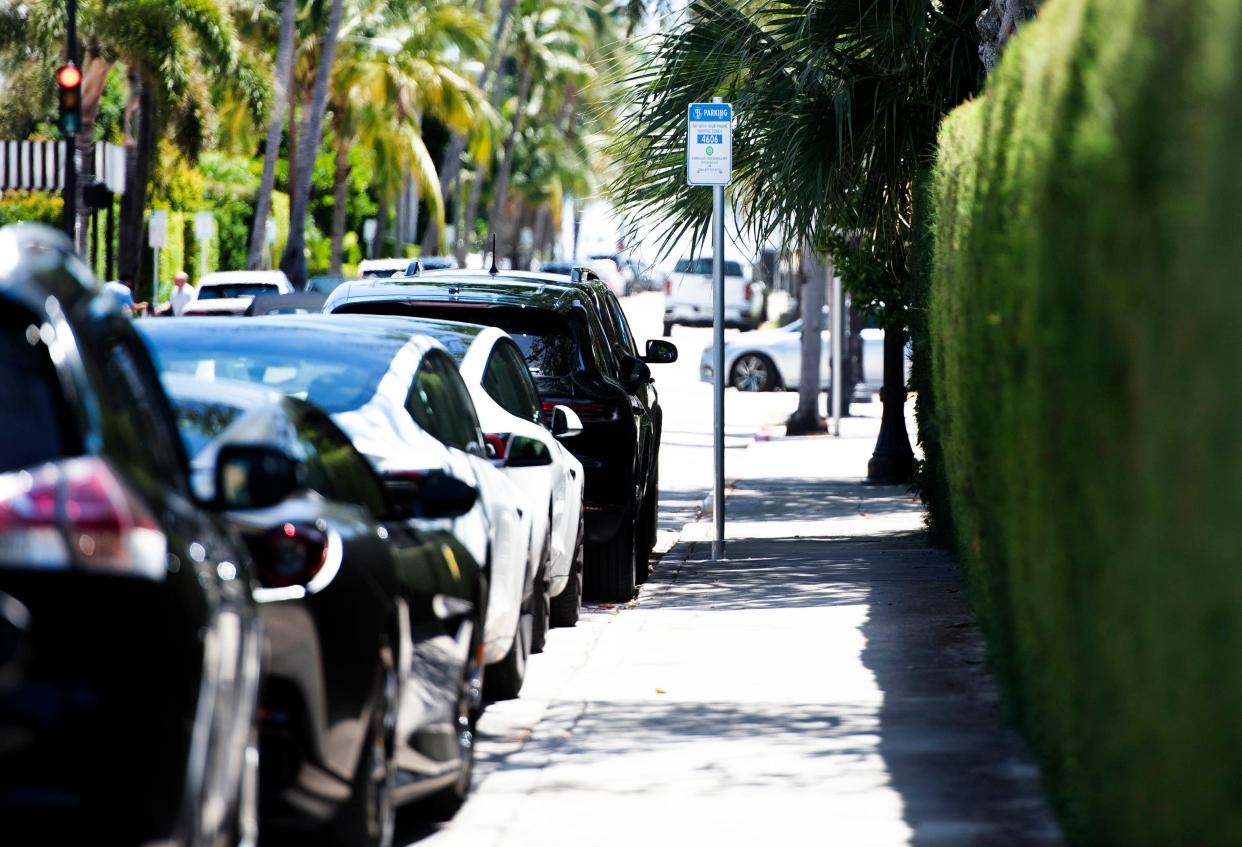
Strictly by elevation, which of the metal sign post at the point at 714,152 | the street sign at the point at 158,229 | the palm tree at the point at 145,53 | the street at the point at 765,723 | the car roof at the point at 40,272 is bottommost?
the street at the point at 765,723

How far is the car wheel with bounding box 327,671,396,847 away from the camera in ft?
17.4

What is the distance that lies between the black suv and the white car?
15.8 inches

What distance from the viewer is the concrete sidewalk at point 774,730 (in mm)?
6414

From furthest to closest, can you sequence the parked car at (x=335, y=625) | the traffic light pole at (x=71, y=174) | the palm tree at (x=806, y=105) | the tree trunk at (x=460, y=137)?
the tree trunk at (x=460, y=137)
the traffic light pole at (x=71, y=174)
the palm tree at (x=806, y=105)
the parked car at (x=335, y=625)

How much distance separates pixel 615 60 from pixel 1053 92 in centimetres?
1013

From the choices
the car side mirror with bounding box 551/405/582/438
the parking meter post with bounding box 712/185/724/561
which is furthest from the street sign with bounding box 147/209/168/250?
the car side mirror with bounding box 551/405/582/438

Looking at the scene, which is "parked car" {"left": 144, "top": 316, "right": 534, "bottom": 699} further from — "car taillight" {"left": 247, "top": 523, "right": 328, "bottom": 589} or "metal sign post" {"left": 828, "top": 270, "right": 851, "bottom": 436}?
"metal sign post" {"left": 828, "top": 270, "right": 851, "bottom": 436}

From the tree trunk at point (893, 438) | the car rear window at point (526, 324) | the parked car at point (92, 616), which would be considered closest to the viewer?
the parked car at point (92, 616)

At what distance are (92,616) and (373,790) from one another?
2.14 meters

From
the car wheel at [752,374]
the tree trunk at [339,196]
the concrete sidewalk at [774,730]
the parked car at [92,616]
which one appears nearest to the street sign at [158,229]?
the car wheel at [752,374]

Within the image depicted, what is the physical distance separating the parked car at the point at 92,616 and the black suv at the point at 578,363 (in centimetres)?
696

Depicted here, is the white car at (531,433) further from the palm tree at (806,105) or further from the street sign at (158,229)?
the street sign at (158,229)

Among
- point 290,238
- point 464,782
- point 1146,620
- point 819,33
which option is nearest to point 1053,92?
point 1146,620

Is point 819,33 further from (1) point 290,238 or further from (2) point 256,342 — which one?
(1) point 290,238
